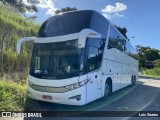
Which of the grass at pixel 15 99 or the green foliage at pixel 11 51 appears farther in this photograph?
the green foliage at pixel 11 51

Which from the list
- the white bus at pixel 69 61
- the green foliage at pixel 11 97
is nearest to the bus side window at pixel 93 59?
the white bus at pixel 69 61

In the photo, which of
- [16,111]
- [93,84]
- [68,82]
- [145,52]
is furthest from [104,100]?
[145,52]

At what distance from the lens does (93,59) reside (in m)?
9.77

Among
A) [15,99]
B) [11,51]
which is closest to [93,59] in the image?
[15,99]

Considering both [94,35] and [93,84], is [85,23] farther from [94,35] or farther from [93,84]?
[93,84]

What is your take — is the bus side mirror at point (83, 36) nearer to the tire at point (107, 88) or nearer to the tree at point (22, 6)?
the tire at point (107, 88)

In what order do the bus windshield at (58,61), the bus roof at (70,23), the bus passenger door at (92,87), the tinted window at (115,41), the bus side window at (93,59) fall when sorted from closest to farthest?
1. the bus windshield at (58,61)
2. the bus passenger door at (92,87)
3. the bus side window at (93,59)
4. the bus roof at (70,23)
5. the tinted window at (115,41)

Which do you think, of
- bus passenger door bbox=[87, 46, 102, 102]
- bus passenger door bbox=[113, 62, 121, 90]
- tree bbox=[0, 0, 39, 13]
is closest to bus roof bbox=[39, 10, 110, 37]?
bus passenger door bbox=[87, 46, 102, 102]

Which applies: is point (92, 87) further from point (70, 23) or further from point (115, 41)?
point (115, 41)

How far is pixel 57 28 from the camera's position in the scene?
9797 mm

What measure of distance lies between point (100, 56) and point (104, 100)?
2.37 m

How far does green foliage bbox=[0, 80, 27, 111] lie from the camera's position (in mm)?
8450

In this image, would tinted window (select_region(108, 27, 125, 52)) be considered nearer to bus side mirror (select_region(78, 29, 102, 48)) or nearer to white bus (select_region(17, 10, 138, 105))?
white bus (select_region(17, 10, 138, 105))

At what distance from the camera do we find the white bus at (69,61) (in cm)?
872
